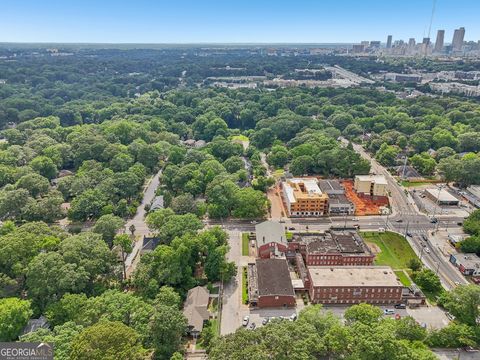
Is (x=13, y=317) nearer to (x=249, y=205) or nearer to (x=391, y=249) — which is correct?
(x=249, y=205)

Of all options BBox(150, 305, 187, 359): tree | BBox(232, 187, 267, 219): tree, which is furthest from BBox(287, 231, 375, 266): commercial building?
BBox(150, 305, 187, 359): tree

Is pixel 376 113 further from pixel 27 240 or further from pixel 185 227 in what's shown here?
pixel 27 240

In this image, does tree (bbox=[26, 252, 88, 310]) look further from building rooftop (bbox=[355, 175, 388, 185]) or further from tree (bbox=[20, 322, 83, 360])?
building rooftop (bbox=[355, 175, 388, 185])

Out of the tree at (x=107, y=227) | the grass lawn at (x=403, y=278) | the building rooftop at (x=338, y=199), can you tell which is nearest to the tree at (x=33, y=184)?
the tree at (x=107, y=227)

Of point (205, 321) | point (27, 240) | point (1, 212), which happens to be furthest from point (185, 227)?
point (1, 212)

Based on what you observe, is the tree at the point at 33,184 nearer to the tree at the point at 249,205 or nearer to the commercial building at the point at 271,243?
the tree at the point at 249,205

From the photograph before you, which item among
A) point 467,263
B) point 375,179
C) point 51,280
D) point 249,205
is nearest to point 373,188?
point 375,179
